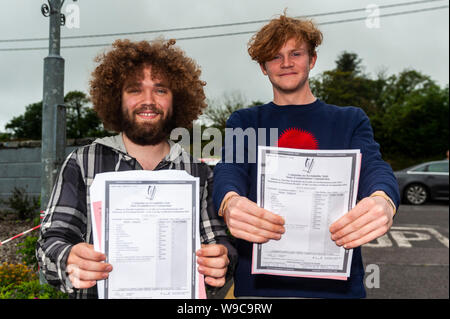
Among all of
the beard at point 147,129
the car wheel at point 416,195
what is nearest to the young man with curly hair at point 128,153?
the beard at point 147,129

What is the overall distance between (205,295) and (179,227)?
276mm

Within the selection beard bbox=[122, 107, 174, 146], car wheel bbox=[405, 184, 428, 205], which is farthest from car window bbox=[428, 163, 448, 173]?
beard bbox=[122, 107, 174, 146]

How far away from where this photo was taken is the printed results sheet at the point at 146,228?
1.27 m

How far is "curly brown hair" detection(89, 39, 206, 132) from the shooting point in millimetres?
1429

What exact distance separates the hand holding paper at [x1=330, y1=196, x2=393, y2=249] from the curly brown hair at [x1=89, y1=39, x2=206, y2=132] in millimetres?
642

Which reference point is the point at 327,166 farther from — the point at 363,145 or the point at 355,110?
the point at 355,110

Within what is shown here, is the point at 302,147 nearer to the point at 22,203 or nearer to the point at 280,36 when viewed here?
the point at 280,36

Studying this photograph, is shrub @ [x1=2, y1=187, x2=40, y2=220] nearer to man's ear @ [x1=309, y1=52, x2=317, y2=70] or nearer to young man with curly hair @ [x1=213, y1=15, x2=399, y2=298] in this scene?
young man with curly hair @ [x1=213, y1=15, x2=399, y2=298]

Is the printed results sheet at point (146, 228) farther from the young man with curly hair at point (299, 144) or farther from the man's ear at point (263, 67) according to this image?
the man's ear at point (263, 67)

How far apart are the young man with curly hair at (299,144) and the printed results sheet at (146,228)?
0.16 meters

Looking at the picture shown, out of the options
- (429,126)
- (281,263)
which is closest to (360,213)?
(281,263)

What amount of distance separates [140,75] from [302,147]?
0.63 m

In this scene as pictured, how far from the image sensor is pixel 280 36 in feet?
4.57

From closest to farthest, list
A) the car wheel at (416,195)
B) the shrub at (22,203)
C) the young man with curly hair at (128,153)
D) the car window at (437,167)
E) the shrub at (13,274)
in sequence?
the young man with curly hair at (128,153) → the shrub at (22,203) → the shrub at (13,274) → the car wheel at (416,195) → the car window at (437,167)
